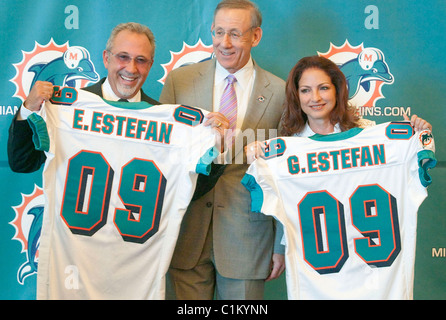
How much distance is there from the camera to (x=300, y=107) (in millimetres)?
2225

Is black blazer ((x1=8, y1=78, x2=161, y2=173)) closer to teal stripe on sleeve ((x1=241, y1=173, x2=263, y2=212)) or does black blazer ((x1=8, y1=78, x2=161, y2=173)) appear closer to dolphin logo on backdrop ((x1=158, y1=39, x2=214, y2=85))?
teal stripe on sleeve ((x1=241, y1=173, x2=263, y2=212))

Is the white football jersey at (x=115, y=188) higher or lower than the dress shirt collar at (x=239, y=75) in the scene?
lower

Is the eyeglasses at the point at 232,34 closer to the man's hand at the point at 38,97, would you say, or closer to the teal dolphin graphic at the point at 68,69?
the man's hand at the point at 38,97

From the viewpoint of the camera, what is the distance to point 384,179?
2105mm

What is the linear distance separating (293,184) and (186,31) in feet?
4.21

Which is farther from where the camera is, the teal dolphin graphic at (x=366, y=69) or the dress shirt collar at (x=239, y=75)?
the teal dolphin graphic at (x=366, y=69)

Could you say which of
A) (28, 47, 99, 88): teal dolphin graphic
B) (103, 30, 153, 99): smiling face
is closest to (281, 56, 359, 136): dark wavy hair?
(103, 30, 153, 99): smiling face

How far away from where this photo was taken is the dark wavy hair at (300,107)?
86.7 inches

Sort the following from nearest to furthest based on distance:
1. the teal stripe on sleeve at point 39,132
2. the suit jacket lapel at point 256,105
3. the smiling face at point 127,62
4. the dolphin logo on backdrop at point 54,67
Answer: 1. the teal stripe on sleeve at point 39,132
2. the smiling face at point 127,62
3. the suit jacket lapel at point 256,105
4. the dolphin logo on backdrop at point 54,67

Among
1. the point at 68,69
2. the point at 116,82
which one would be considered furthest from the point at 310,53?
the point at 68,69

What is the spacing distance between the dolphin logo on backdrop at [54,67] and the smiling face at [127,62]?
738 mm

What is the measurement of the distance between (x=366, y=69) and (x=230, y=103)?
1058mm

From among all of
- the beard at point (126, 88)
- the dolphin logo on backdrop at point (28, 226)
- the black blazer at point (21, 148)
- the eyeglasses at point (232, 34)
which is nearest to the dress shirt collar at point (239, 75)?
the eyeglasses at point (232, 34)

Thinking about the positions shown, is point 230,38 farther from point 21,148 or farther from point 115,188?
point 21,148
